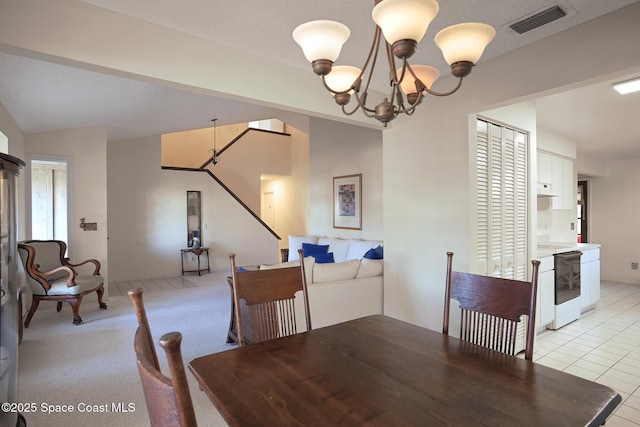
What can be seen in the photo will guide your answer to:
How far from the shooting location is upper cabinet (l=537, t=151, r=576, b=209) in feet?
14.8

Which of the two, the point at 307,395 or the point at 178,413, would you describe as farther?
the point at 307,395

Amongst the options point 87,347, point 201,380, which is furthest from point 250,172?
point 201,380

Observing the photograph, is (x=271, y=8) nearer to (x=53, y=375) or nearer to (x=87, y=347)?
(x=53, y=375)

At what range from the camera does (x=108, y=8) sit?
6.23ft

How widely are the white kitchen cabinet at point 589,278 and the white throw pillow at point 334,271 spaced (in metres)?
3.03

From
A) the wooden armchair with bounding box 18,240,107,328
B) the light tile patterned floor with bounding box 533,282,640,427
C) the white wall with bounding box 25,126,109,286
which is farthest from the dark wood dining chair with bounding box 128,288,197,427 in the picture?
the white wall with bounding box 25,126,109,286

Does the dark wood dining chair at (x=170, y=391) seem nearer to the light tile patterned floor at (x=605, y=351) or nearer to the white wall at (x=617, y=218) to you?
the light tile patterned floor at (x=605, y=351)

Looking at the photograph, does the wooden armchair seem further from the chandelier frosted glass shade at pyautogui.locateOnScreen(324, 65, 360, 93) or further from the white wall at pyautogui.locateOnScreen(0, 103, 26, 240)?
the chandelier frosted glass shade at pyautogui.locateOnScreen(324, 65, 360, 93)

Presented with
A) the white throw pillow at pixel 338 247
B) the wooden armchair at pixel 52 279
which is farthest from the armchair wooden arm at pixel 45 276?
the white throw pillow at pixel 338 247

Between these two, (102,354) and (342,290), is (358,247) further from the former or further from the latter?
(102,354)

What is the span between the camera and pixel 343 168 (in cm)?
633

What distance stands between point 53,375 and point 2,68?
7.83 ft

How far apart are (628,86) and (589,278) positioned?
2.58 meters

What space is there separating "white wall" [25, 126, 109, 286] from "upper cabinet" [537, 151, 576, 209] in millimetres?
6136
